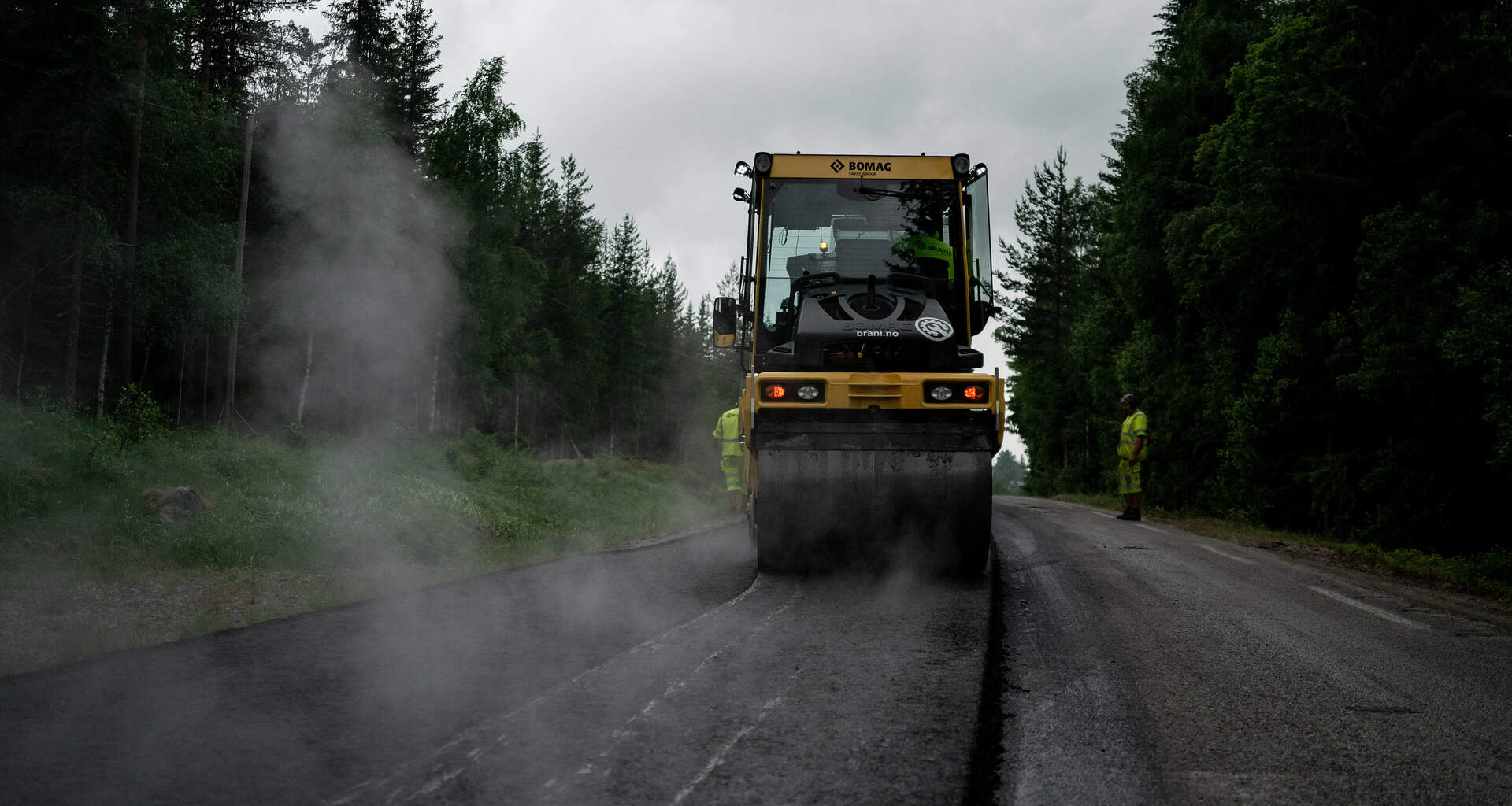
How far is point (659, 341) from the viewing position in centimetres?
6525

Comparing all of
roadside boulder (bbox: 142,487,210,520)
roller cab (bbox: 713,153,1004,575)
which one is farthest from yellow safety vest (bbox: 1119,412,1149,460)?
roadside boulder (bbox: 142,487,210,520)

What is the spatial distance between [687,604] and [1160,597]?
321 cm

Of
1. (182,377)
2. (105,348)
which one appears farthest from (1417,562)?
(182,377)

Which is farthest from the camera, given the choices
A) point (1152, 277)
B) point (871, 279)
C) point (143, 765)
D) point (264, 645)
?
point (1152, 277)

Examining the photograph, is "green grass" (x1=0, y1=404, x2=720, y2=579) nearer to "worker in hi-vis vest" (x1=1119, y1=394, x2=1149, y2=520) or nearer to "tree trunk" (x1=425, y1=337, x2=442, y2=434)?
"worker in hi-vis vest" (x1=1119, y1=394, x2=1149, y2=520)

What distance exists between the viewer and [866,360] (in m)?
7.36

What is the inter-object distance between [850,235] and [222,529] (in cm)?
600

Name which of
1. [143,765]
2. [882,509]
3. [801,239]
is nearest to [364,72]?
[801,239]

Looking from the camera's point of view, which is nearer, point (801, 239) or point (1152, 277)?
point (801, 239)

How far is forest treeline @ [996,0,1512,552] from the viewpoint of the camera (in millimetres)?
12695

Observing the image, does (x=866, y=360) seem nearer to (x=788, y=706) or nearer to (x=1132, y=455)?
(x=788, y=706)

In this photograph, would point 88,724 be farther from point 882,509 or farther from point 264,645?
point 882,509

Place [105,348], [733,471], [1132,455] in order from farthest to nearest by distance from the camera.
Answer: [105,348] < [1132,455] < [733,471]

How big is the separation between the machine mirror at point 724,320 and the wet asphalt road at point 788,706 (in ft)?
8.67
